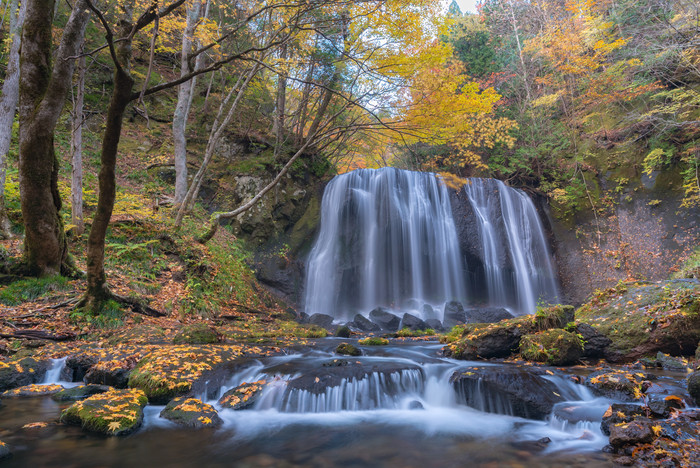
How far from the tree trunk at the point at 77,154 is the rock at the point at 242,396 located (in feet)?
20.6

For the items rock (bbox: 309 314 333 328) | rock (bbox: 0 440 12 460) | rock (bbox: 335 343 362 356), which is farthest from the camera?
rock (bbox: 309 314 333 328)

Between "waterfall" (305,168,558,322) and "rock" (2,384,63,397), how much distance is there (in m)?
→ 9.15

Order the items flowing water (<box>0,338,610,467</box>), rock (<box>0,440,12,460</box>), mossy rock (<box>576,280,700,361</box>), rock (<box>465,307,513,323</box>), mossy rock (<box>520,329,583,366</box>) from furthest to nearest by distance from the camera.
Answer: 1. rock (<box>465,307,513,323</box>)
2. mossy rock (<box>520,329,583,366</box>)
3. mossy rock (<box>576,280,700,361</box>)
4. flowing water (<box>0,338,610,467</box>)
5. rock (<box>0,440,12,460</box>)

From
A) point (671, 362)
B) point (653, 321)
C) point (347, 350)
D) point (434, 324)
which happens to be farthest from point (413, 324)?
point (671, 362)

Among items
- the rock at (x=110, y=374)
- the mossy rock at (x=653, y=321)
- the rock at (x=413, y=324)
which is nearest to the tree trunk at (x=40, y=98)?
the rock at (x=110, y=374)

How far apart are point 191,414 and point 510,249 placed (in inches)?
583

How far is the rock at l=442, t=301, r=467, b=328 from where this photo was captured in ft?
38.6

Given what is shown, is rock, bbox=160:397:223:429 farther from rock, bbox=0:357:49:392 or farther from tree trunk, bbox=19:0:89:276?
tree trunk, bbox=19:0:89:276

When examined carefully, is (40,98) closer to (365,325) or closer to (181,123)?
(181,123)

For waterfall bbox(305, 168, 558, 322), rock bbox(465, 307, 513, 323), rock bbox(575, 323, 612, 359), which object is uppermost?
waterfall bbox(305, 168, 558, 322)

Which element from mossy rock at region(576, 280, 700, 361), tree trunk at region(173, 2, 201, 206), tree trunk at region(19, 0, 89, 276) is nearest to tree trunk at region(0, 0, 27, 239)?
tree trunk at region(19, 0, 89, 276)

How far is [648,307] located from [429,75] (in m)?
6.74

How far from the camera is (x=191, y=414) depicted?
3961mm

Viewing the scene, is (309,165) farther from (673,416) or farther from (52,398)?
(673,416)
